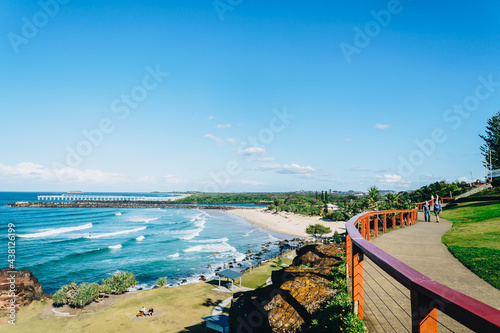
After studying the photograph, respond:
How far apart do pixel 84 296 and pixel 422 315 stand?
26.4m

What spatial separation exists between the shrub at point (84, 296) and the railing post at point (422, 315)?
86.0 feet

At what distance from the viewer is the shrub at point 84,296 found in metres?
22.0

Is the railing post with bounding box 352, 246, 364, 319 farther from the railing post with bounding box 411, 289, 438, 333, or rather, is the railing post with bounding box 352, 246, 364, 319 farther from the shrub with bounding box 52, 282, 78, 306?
the shrub with bounding box 52, 282, 78, 306

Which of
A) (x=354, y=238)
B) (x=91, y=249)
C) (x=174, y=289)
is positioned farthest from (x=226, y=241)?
(x=354, y=238)

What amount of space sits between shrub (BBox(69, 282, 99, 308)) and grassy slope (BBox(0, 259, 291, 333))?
5.21 ft

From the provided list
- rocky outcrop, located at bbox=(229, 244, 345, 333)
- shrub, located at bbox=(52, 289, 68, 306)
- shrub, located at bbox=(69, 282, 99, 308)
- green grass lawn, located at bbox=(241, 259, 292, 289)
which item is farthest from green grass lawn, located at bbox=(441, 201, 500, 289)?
shrub, located at bbox=(52, 289, 68, 306)

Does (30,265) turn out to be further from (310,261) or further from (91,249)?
(310,261)

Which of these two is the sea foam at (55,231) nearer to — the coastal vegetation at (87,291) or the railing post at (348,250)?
the coastal vegetation at (87,291)

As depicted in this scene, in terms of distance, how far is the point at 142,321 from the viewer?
18.9 metres

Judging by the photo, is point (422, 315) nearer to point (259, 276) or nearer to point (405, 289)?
point (405, 289)

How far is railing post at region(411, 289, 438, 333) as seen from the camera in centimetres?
204

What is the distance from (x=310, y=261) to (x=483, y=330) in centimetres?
911

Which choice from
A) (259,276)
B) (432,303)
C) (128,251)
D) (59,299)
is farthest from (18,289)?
(432,303)

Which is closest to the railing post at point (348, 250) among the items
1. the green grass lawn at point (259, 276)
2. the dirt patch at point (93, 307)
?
the green grass lawn at point (259, 276)
